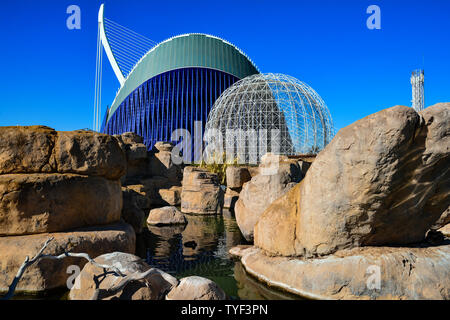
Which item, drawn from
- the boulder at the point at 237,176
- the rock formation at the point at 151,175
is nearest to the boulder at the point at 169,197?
the rock formation at the point at 151,175

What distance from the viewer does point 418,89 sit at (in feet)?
166

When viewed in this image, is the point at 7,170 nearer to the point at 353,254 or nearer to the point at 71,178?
the point at 71,178

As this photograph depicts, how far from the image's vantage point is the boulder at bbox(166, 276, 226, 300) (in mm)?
4121

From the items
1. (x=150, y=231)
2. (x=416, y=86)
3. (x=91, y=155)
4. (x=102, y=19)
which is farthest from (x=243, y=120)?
(x=416, y=86)

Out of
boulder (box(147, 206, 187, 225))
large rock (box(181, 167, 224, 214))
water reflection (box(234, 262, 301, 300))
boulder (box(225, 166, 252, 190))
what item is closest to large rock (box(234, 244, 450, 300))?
water reflection (box(234, 262, 301, 300))

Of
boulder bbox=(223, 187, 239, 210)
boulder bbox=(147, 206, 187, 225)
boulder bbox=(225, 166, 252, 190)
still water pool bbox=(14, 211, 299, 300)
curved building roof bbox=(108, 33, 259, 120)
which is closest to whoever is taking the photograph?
still water pool bbox=(14, 211, 299, 300)

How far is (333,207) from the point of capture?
15.3 feet

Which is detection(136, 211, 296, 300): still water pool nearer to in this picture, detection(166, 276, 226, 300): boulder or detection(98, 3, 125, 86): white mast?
detection(166, 276, 226, 300): boulder

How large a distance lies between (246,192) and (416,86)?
53223mm

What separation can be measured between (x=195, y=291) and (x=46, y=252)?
2363mm

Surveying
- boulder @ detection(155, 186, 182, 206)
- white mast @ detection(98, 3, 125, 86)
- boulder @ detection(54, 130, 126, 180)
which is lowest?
boulder @ detection(155, 186, 182, 206)

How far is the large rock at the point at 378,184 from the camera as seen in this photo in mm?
4320

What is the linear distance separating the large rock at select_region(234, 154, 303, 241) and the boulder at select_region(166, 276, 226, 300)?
356 cm

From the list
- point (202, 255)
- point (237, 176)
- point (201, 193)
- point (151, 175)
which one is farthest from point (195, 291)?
point (151, 175)
